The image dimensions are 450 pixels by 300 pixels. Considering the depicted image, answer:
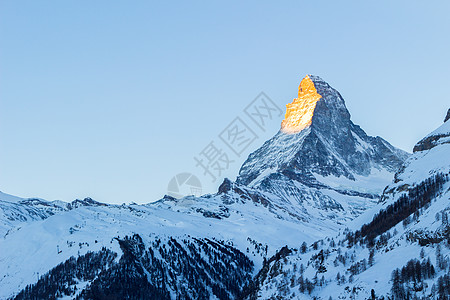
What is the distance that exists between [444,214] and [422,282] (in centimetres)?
2762

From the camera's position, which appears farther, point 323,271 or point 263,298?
point 263,298

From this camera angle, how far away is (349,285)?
160 metres

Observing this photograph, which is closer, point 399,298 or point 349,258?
point 399,298

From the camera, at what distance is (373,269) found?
158375 millimetres

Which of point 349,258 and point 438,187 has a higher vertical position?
point 438,187

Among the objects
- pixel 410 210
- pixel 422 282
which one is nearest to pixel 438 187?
pixel 410 210

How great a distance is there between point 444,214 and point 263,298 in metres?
69.4

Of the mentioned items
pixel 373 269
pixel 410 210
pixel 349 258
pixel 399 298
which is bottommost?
pixel 399 298

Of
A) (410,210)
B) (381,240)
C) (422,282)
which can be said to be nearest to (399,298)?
(422,282)

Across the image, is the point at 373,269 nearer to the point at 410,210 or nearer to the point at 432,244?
the point at 432,244

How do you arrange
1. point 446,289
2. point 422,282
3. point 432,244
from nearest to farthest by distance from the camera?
point 446,289 → point 422,282 → point 432,244

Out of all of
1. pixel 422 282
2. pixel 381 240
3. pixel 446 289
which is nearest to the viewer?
pixel 446 289

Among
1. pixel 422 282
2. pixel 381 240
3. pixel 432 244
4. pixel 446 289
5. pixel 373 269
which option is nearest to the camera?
pixel 446 289

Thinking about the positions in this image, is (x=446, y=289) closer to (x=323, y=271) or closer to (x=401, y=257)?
(x=401, y=257)
